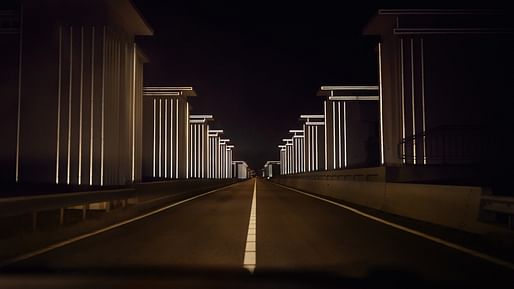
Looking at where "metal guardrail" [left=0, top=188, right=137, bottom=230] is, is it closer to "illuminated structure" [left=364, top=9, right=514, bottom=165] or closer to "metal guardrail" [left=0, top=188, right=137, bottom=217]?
"metal guardrail" [left=0, top=188, right=137, bottom=217]

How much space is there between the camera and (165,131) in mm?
56750

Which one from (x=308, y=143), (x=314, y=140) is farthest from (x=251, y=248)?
(x=308, y=143)

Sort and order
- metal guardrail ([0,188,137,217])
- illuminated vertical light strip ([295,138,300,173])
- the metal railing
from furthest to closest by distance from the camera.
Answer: illuminated vertical light strip ([295,138,300,173]) < the metal railing < metal guardrail ([0,188,137,217])

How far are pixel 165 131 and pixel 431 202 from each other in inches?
1753

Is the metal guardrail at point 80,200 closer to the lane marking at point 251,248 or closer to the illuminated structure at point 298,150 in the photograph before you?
the lane marking at point 251,248

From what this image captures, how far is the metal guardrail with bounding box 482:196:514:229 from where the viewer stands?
406 inches

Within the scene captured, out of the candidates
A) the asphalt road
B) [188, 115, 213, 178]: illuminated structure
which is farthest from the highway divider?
[188, 115, 213, 178]: illuminated structure

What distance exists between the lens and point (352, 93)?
61.7 m

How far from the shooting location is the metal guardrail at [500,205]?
406 inches

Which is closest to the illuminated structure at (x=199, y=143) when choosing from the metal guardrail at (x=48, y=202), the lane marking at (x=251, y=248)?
the metal guardrail at (x=48, y=202)

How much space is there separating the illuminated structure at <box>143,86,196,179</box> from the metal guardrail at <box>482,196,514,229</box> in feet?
154

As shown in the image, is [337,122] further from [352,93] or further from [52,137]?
[52,137]

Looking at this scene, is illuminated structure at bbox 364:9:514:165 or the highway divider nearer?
the highway divider

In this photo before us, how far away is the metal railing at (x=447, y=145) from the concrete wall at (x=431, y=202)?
715 centimetres
